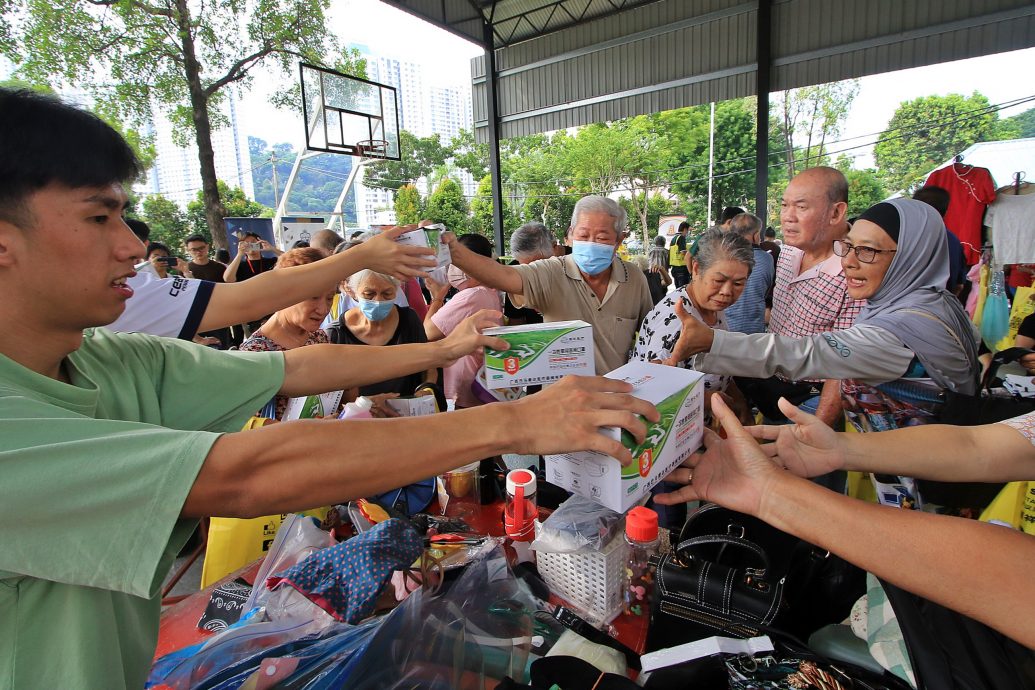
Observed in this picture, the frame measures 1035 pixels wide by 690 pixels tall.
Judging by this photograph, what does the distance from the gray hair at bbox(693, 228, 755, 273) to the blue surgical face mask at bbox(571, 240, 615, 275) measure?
471mm

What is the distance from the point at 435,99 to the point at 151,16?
57.1 metres

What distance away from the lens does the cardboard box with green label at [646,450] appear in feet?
3.54

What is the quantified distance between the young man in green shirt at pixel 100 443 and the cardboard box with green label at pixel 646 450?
0.38ft

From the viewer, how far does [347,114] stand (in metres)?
11.8

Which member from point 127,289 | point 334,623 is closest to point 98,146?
point 127,289

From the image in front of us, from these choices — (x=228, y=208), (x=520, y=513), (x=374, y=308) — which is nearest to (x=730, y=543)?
(x=520, y=513)

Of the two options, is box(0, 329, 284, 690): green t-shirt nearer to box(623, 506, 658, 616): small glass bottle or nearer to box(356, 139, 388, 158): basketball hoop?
box(623, 506, 658, 616): small glass bottle

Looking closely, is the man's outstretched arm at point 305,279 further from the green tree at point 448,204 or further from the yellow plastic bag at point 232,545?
the green tree at point 448,204

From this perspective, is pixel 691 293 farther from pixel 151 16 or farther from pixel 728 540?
pixel 151 16

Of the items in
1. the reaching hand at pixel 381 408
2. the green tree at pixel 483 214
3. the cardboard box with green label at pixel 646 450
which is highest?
the green tree at pixel 483 214

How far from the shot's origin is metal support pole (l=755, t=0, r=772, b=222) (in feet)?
33.6

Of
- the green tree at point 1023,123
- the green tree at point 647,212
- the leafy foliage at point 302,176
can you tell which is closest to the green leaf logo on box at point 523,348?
the leafy foliage at point 302,176

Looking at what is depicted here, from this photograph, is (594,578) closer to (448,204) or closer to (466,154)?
(448,204)

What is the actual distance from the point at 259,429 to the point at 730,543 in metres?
1.23
